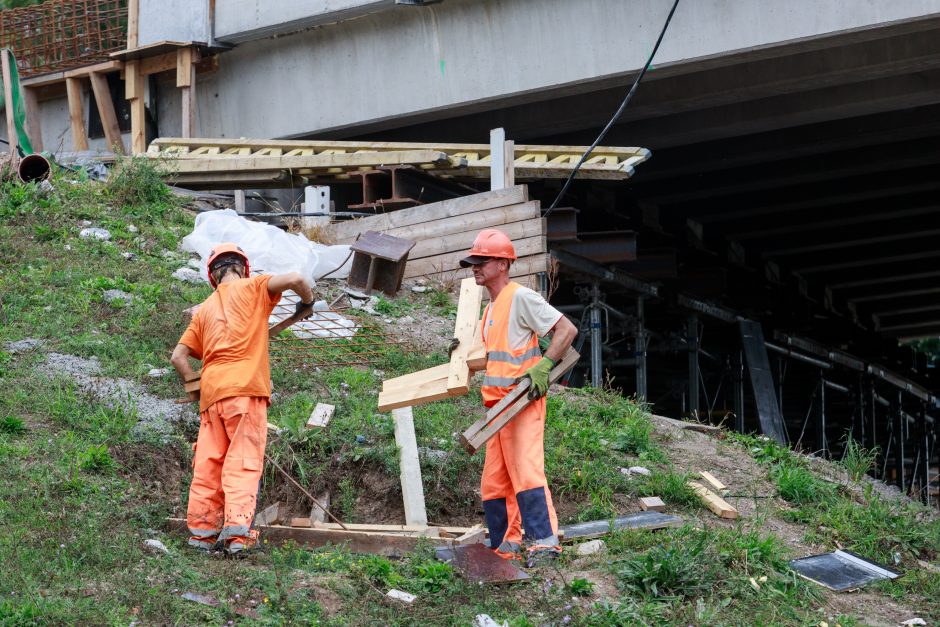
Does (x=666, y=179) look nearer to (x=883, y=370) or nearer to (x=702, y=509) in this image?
(x=883, y=370)

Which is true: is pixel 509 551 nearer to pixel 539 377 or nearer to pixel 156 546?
pixel 539 377

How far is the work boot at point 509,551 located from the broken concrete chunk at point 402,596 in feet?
2.06

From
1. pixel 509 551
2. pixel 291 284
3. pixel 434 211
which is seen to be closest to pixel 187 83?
pixel 434 211

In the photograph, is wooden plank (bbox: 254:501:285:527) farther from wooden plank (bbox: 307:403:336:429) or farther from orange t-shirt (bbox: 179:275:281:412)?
wooden plank (bbox: 307:403:336:429)

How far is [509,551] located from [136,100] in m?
13.8

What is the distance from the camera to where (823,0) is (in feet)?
40.8

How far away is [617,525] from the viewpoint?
7.63m

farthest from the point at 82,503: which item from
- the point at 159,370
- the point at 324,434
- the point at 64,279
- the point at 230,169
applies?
the point at 230,169

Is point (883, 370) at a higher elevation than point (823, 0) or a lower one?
lower

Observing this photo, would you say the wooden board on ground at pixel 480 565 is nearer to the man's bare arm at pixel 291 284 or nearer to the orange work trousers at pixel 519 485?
the orange work trousers at pixel 519 485

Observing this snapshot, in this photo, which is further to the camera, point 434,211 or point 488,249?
point 434,211

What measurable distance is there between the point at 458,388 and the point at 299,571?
4.76 feet

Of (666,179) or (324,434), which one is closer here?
(324,434)

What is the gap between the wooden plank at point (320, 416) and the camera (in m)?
8.93
